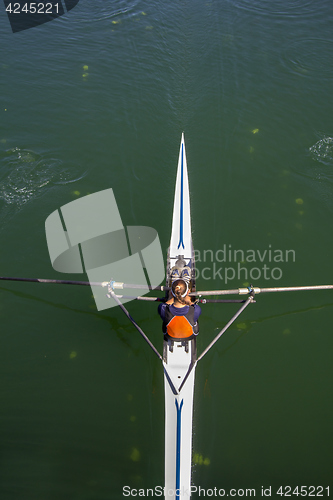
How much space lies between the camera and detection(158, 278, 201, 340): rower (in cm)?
443

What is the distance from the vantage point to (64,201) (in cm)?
738

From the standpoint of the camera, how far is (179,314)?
4578 mm

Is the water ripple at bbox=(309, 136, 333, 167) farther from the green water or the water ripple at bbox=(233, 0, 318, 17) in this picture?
the water ripple at bbox=(233, 0, 318, 17)

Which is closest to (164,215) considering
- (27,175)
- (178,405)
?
(27,175)

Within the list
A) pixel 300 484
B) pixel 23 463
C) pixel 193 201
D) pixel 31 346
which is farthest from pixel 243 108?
pixel 23 463

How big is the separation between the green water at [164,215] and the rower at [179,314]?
97 centimetres

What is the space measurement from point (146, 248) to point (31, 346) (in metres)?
2.75

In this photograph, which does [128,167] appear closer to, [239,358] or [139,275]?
[139,275]

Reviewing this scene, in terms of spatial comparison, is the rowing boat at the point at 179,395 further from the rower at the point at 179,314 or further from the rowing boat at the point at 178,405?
the rower at the point at 179,314

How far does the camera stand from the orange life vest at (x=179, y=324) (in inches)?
182

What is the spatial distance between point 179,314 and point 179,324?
0.52 feet

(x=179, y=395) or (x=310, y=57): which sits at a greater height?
(x=310, y=57)

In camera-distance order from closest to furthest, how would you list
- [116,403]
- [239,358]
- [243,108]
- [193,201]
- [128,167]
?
[116,403] → [239,358] → [193,201] → [128,167] → [243,108]

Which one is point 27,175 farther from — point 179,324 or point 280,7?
point 280,7
